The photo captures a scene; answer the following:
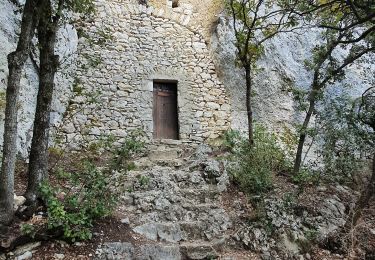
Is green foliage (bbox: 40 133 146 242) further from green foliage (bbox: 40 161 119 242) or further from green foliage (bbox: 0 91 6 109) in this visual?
green foliage (bbox: 0 91 6 109)

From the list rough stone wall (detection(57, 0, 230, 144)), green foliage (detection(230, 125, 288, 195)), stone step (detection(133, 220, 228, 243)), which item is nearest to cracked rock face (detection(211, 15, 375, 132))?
rough stone wall (detection(57, 0, 230, 144))

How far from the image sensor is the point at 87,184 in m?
4.00

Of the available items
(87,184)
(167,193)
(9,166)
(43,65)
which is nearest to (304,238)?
(167,193)

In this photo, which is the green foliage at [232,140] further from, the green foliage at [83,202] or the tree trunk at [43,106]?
the tree trunk at [43,106]

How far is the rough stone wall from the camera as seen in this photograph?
7.43m

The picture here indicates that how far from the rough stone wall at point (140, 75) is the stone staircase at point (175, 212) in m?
1.52

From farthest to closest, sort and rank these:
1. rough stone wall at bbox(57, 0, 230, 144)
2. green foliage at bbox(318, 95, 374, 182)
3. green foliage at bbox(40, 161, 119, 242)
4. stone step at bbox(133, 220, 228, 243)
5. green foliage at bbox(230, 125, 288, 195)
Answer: rough stone wall at bbox(57, 0, 230, 144) → green foliage at bbox(318, 95, 374, 182) → green foliage at bbox(230, 125, 288, 195) → stone step at bbox(133, 220, 228, 243) → green foliage at bbox(40, 161, 119, 242)

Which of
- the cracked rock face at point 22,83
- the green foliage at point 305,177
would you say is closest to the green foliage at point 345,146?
the green foliage at point 305,177

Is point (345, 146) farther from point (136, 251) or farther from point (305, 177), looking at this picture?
point (136, 251)

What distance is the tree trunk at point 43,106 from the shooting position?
3.91 meters

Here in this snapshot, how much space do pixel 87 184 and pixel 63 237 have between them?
2.18ft

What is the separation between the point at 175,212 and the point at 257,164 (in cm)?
176

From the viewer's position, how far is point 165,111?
8.27 metres

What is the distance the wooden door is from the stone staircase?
1610mm
